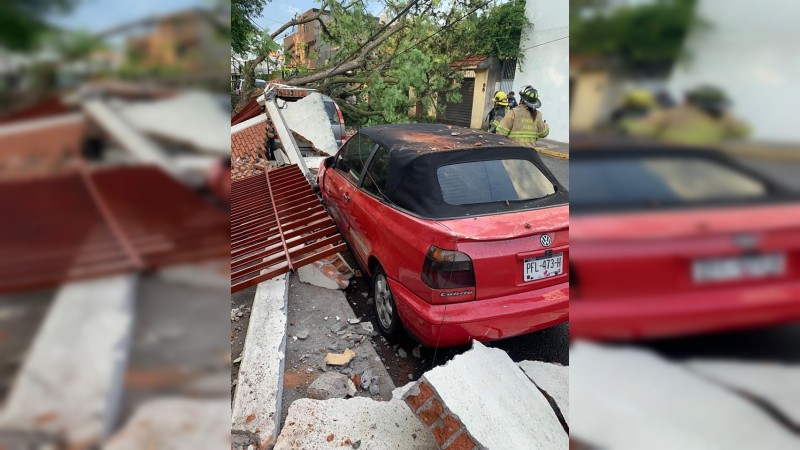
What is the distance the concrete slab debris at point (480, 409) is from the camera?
1675 millimetres

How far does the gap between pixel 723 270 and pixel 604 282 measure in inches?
3.2

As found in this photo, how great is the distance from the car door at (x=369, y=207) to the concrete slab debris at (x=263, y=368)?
664 mm

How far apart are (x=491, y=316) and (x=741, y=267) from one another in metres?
2.00

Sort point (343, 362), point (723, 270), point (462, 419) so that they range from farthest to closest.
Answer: point (343, 362), point (462, 419), point (723, 270)

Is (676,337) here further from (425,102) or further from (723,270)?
(425,102)

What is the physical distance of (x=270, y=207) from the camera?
13.6ft

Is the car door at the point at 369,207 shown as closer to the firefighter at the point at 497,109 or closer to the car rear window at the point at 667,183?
the firefighter at the point at 497,109

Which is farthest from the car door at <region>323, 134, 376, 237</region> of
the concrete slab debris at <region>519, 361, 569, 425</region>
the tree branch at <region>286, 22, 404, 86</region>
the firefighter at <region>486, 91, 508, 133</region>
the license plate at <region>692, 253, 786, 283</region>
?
the license plate at <region>692, 253, 786, 283</region>

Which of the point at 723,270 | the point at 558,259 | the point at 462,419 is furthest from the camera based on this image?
the point at 558,259

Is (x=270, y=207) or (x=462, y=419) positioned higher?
(x=270, y=207)

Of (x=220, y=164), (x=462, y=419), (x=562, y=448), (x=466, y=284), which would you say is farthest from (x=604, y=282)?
(x=466, y=284)

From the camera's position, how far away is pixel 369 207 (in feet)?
9.69

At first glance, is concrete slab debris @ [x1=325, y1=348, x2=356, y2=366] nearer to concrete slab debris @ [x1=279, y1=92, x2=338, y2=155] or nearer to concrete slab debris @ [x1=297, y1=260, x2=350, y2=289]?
concrete slab debris @ [x1=297, y1=260, x2=350, y2=289]

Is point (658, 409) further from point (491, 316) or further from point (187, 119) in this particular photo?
point (491, 316)
